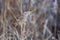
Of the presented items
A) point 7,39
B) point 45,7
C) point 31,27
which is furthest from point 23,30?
point 45,7

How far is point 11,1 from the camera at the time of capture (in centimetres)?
128

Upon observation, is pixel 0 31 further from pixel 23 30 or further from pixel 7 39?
pixel 23 30

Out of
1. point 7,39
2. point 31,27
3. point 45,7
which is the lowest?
point 7,39

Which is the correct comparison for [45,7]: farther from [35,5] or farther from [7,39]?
[7,39]

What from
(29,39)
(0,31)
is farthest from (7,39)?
(29,39)

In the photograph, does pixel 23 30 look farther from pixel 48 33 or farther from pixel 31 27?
pixel 48 33

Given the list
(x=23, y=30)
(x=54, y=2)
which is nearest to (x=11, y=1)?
(x=23, y=30)

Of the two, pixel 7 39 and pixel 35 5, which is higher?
pixel 35 5

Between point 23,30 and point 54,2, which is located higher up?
point 54,2

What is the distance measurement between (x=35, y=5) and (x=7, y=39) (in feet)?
1.36

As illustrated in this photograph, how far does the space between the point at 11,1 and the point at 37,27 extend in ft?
1.12

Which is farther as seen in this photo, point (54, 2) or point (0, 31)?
point (0, 31)

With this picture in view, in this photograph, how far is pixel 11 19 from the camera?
1288 millimetres

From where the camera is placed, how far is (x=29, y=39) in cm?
126
